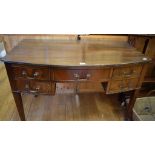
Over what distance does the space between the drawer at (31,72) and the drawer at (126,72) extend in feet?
1.56

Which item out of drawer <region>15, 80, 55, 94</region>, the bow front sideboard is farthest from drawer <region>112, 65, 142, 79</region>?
drawer <region>15, 80, 55, 94</region>

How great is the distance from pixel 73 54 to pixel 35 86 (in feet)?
1.19

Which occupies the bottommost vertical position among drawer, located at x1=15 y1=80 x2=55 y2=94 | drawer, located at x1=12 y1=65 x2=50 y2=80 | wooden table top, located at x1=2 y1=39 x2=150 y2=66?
drawer, located at x1=15 y1=80 x2=55 y2=94

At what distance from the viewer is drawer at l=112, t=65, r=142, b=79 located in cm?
115

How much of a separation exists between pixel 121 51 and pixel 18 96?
35.3 inches

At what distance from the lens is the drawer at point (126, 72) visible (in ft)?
3.78

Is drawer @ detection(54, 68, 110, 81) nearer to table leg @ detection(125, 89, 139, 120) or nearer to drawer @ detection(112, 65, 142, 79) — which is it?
drawer @ detection(112, 65, 142, 79)

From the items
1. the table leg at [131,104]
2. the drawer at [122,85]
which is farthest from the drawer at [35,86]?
the table leg at [131,104]

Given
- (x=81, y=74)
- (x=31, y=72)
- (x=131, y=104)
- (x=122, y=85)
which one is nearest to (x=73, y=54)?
(x=81, y=74)
